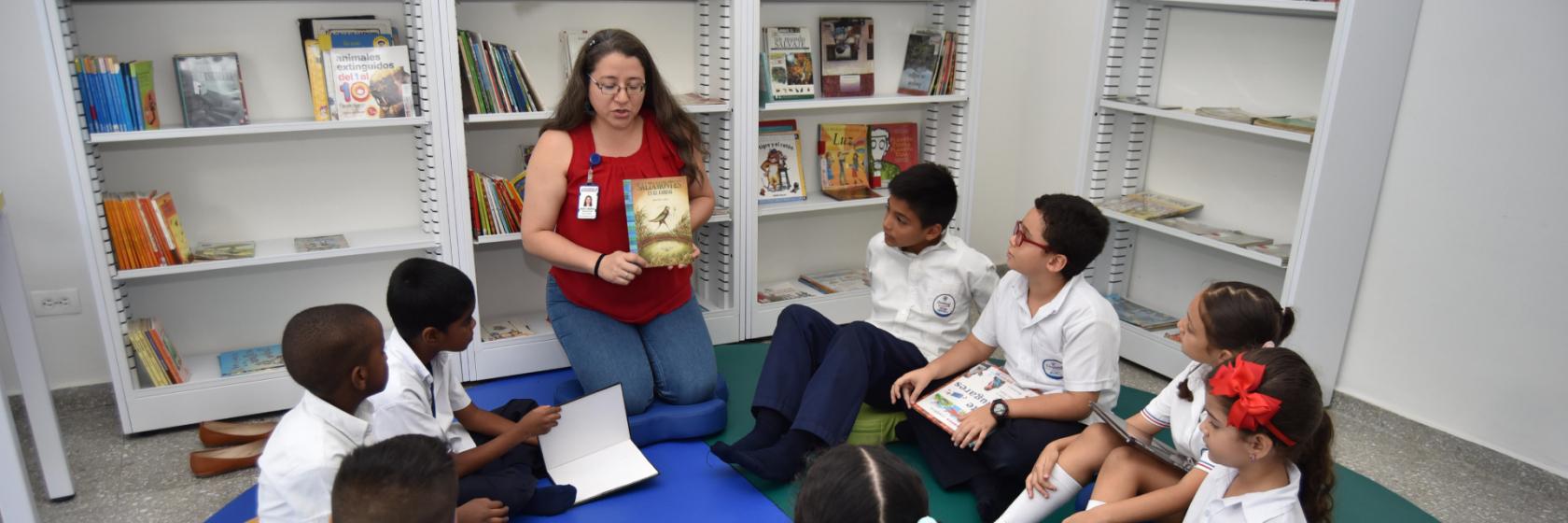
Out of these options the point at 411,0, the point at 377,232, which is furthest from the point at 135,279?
the point at 411,0

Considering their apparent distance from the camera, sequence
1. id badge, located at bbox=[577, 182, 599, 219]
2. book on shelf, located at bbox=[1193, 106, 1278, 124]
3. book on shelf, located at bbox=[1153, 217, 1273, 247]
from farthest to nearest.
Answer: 1. book on shelf, located at bbox=[1153, 217, 1273, 247]
2. book on shelf, located at bbox=[1193, 106, 1278, 124]
3. id badge, located at bbox=[577, 182, 599, 219]

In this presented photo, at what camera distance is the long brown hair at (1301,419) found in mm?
1751

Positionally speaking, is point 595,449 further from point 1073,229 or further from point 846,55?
point 846,55

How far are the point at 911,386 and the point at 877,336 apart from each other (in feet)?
0.51

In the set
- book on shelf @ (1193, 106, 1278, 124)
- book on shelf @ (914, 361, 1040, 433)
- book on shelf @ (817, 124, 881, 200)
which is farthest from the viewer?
book on shelf @ (817, 124, 881, 200)

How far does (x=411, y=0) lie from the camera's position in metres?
3.06

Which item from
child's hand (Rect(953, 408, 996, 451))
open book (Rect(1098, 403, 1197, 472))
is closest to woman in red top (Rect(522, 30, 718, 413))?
child's hand (Rect(953, 408, 996, 451))

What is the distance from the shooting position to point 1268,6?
3094mm

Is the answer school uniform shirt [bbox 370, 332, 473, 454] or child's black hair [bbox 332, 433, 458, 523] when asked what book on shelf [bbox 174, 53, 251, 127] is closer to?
school uniform shirt [bbox 370, 332, 473, 454]

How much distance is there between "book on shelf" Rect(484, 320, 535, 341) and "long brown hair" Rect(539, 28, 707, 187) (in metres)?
0.77

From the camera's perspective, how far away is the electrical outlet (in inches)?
122

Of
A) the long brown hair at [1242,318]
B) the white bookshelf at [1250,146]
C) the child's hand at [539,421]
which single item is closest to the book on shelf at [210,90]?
the child's hand at [539,421]

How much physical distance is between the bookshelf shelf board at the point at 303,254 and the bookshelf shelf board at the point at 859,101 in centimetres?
126

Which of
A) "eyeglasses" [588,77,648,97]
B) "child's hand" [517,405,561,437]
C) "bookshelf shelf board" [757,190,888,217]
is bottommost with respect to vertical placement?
"child's hand" [517,405,561,437]
